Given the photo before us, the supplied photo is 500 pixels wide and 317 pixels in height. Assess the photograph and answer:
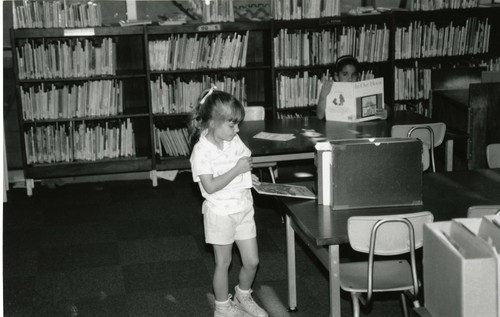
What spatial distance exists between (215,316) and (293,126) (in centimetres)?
205

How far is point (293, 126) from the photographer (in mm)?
5121

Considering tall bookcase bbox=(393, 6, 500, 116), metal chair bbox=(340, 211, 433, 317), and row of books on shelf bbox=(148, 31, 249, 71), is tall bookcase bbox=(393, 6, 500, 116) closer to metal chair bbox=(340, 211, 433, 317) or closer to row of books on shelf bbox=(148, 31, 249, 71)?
row of books on shelf bbox=(148, 31, 249, 71)

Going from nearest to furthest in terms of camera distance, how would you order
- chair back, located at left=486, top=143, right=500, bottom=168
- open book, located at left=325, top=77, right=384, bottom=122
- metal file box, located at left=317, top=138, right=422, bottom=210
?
metal file box, located at left=317, top=138, right=422, bottom=210
chair back, located at left=486, top=143, right=500, bottom=168
open book, located at left=325, top=77, right=384, bottom=122

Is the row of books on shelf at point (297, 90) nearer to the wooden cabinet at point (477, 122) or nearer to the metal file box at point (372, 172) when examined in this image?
the wooden cabinet at point (477, 122)

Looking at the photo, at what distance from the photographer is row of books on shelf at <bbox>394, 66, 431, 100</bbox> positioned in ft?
21.8

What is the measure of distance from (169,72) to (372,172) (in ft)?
11.5

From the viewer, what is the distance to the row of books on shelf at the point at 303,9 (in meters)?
6.20

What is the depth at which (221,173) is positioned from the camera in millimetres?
3229

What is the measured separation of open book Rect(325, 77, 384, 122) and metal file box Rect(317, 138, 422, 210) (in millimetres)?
1956

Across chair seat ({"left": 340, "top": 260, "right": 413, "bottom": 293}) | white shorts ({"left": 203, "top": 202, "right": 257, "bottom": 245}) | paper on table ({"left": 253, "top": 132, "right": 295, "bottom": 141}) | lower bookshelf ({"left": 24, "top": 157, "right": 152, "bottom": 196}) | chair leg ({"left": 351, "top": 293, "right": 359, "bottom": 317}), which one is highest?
paper on table ({"left": 253, "top": 132, "right": 295, "bottom": 141})

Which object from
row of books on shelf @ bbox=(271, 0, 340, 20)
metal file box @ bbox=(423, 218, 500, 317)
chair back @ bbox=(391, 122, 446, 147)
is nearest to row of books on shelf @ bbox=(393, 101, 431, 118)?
row of books on shelf @ bbox=(271, 0, 340, 20)

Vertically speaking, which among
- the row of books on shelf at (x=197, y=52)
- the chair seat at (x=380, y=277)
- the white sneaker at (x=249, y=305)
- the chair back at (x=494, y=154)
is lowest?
the white sneaker at (x=249, y=305)

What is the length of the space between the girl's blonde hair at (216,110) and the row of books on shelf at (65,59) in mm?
3103

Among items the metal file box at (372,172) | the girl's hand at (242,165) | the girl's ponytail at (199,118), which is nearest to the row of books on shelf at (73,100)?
the girl's ponytail at (199,118)
